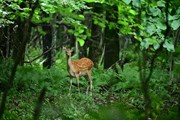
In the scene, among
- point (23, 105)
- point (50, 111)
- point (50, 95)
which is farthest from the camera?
point (50, 95)

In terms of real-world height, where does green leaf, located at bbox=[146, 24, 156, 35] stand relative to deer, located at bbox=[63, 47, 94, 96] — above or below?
above

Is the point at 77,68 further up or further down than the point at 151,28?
further down

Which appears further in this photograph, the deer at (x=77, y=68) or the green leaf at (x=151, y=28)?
the deer at (x=77, y=68)

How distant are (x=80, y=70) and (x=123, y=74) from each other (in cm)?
137

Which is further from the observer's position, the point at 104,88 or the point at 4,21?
the point at 104,88

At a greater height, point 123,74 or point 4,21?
point 4,21

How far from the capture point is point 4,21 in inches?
352

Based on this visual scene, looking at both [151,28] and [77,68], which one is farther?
[77,68]

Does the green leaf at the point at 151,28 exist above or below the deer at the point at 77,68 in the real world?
above

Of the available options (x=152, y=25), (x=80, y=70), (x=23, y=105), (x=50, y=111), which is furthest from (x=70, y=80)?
(x=50, y=111)

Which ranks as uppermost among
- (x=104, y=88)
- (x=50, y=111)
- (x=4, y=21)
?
(x=50, y=111)

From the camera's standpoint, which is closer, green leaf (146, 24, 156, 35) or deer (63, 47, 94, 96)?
green leaf (146, 24, 156, 35)

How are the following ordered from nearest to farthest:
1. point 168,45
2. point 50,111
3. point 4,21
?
1. point 50,111
2. point 168,45
3. point 4,21

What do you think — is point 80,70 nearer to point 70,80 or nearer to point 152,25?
point 70,80
